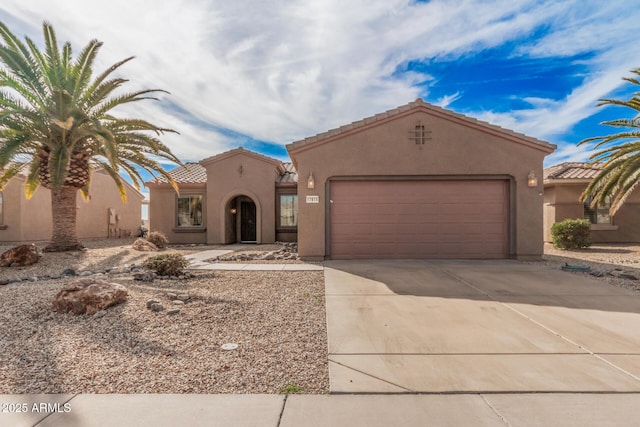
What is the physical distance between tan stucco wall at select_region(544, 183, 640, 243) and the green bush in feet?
6.27

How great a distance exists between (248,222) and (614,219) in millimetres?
17577

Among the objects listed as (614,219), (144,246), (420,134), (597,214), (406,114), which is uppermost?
(406,114)

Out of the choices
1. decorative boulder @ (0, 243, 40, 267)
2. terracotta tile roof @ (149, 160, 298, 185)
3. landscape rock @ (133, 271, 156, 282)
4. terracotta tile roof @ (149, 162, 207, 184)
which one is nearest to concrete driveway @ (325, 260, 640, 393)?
landscape rock @ (133, 271, 156, 282)

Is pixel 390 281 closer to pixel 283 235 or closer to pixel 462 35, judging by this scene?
pixel 462 35

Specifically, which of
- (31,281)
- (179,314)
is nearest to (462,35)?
(179,314)

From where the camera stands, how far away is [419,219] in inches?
381

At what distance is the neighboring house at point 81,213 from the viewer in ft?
46.1

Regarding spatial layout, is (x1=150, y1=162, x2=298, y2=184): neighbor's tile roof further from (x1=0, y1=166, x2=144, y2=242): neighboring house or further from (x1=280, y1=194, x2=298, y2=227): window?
(x1=0, y1=166, x2=144, y2=242): neighboring house

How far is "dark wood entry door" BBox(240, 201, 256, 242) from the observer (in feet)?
56.2

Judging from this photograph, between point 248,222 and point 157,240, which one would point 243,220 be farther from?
point 157,240

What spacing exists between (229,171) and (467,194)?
10.6m

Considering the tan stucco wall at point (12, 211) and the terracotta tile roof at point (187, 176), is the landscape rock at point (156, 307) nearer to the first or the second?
the terracotta tile roof at point (187, 176)

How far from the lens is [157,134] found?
10625mm

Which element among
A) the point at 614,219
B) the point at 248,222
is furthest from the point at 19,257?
the point at 614,219
